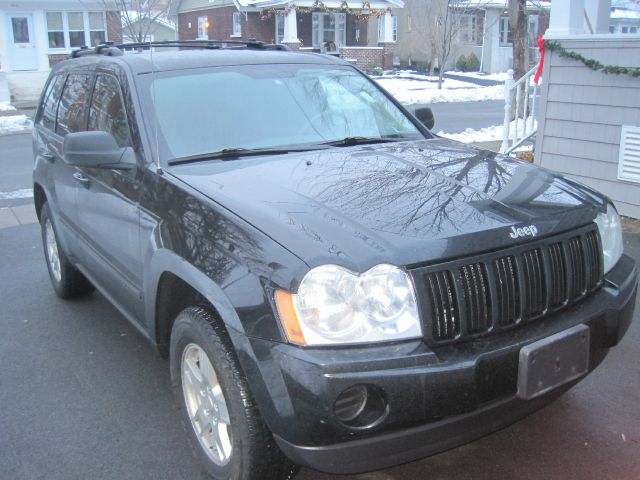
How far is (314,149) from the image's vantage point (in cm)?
358

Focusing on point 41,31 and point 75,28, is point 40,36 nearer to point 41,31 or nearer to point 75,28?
point 41,31

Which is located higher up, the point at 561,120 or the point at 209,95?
the point at 209,95

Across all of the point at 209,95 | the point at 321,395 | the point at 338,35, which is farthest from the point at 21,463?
the point at 338,35

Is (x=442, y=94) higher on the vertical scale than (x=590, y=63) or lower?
lower

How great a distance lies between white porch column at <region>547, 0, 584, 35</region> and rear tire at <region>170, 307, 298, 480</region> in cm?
649

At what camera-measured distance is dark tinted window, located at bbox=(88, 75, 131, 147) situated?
3.66 metres

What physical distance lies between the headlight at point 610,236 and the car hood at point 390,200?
7 centimetres

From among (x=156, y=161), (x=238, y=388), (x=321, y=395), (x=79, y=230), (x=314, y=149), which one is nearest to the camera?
(x=321, y=395)

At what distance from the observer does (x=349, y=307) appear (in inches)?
92.2

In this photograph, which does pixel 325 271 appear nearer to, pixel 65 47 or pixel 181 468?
pixel 181 468

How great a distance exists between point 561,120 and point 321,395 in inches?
257

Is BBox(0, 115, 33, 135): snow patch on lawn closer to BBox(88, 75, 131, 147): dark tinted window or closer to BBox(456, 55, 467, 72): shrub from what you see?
BBox(88, 75, 131, 147): dark tinted window

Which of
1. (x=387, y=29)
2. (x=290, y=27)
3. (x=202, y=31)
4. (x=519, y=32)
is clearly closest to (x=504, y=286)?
(x=519, y=32)

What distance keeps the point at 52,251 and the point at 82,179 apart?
1.49 metres
